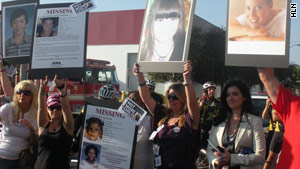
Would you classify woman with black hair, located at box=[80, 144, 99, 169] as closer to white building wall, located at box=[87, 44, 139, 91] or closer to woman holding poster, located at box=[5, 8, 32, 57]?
woman holding poster, located at box=[5, 8, 32, 57]

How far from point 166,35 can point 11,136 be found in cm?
213

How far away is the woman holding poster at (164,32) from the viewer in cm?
352

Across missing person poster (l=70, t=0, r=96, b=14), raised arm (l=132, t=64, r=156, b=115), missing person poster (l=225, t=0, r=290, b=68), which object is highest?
missing person poster (l=70, t=0, r=96, b=14)

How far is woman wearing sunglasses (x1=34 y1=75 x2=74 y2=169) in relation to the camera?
12.1 feet

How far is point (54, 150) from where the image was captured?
3699 mm

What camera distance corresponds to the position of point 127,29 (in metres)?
32.2

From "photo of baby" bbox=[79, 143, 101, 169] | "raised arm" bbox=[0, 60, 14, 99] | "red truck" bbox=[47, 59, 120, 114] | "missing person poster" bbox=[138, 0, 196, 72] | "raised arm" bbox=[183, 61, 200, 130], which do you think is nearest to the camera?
"raised arm" bbox=[183, 61, 200, 130]

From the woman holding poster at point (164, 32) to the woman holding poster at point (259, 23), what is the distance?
2.38 feet

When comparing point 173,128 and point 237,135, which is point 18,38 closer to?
point 173,128

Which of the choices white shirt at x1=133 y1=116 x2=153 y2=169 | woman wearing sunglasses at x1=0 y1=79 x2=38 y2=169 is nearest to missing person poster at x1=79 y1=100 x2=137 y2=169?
white shirt at x1=133 y1=116 x2=153 y2=169

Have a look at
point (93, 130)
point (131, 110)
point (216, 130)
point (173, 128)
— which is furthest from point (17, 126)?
point (216, 130)

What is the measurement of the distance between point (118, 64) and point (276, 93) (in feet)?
101

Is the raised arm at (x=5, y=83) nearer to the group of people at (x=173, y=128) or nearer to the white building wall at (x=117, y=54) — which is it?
the group of people at (x=173, y=128)

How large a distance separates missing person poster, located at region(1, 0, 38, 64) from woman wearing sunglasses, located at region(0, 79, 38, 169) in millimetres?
592
